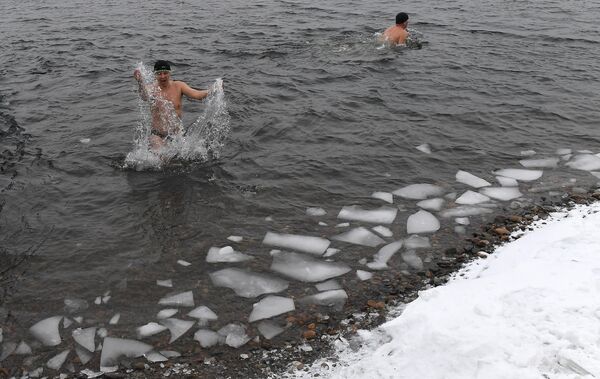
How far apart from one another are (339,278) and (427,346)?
5.03ft

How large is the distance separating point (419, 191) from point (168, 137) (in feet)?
12.3

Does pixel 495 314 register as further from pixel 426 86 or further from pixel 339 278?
pixel 426 86

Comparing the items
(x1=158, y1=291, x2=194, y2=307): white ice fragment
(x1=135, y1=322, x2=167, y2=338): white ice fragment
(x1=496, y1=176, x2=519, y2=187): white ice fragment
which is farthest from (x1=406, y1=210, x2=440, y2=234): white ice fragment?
(x1=135, y1=322, x2=167, y2=338): white ice fragment

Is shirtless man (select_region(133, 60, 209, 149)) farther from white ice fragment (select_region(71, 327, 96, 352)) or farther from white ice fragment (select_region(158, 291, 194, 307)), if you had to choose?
white ice fragment (select_region(71, 327, 96, 352))

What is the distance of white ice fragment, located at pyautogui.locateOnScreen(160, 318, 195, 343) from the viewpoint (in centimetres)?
416

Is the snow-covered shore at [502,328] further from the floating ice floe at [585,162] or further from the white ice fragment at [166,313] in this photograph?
the floating ice floe at [585,162]

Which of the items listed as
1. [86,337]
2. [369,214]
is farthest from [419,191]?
[86,337]

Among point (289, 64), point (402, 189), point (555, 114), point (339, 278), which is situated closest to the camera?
point (339, 278)

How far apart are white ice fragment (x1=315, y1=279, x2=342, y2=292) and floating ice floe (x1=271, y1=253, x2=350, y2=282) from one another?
6cm

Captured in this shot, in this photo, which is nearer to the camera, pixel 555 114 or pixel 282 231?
pixel 282 231

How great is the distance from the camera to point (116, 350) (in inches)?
157

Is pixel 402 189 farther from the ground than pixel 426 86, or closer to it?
closer to it

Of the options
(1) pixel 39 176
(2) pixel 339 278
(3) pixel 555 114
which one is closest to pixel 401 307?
(2) pixel 339 278

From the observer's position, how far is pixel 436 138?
7898 mm
